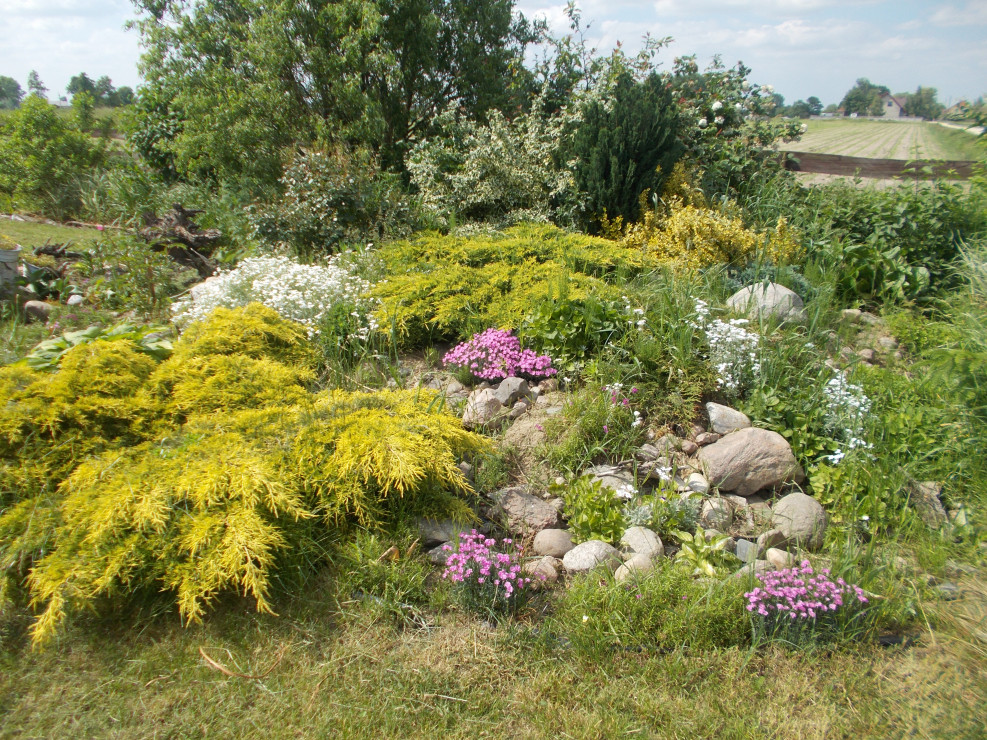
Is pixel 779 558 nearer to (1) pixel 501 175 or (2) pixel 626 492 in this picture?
(2) pixel 626 492

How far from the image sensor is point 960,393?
4152mm

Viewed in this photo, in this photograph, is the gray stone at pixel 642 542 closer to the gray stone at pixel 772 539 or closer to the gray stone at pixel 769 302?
the gray stone at pixel 772 539

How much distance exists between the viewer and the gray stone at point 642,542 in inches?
130

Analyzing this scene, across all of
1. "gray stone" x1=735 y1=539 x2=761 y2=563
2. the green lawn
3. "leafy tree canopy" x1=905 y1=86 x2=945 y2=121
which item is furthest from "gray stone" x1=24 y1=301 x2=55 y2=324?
"leafy tree canopy" x1=905 y1=86 x2=945 y2=121

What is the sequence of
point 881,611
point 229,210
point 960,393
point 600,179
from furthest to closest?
point 229,210, point 600,179, point 960,393, point 881,611

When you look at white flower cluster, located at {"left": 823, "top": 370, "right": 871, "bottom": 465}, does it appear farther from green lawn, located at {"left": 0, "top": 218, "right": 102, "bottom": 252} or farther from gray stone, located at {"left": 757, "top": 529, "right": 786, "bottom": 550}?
green lawn, located at {"left": 0, "top": 218, "right": 102, "bottom": 252}

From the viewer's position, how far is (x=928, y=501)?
3.66m

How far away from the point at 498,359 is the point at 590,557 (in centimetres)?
190

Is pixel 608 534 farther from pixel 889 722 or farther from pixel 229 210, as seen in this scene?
pixel 229 210

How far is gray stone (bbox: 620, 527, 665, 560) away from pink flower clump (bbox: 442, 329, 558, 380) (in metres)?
1.57

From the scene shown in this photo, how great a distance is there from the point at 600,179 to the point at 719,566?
525cm

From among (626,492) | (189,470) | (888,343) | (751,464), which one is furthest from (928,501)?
(189,470)

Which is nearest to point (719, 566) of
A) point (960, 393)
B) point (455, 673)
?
point (455, 673)

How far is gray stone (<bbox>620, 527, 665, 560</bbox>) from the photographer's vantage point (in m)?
3.30
